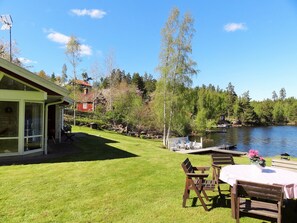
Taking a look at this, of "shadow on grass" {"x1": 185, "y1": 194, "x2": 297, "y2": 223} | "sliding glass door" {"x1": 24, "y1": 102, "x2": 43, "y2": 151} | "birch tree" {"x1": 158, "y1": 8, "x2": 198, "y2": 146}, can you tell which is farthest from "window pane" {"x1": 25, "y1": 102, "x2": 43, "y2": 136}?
"birch tree" {"x1": 158, "y1": 8, "x2": 198, "y2": 146}

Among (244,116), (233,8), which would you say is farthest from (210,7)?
(244,116)

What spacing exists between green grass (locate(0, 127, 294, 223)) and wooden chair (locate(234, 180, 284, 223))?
0.49 metres

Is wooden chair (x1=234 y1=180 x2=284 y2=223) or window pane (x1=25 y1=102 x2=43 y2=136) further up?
window pane (x1=25 y1=102 x2=43 y2=136)

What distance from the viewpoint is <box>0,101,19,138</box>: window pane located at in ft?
26.7

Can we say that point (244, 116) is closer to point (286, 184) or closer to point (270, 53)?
point (270, 53)

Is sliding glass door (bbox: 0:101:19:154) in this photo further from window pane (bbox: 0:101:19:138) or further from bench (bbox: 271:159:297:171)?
bench (bbox: 271:159:297:171)

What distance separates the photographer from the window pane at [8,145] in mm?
8188

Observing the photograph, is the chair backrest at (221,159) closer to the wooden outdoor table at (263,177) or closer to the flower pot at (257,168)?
the wooden outdoor table at (263,177)

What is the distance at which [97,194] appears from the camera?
5.32m

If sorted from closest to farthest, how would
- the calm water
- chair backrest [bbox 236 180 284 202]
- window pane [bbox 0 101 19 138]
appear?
1. chair backrest [bbox 236 180 284 202]
2. window pane [bbox 0 101 19 138]
3. the calm water

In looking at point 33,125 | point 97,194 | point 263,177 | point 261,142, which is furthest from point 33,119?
point 261,142

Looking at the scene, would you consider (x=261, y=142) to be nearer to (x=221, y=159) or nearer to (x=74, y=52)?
(x=74, y=52)

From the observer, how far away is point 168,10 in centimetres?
2245

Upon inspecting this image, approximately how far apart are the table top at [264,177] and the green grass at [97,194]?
0.76 meters
